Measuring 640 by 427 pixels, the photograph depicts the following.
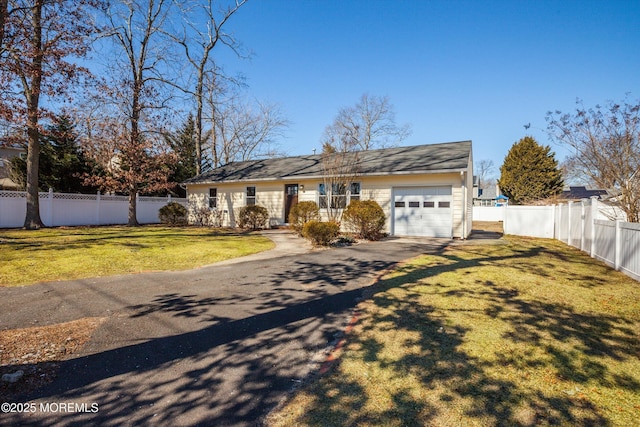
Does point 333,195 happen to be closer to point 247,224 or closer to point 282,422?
point 247,224

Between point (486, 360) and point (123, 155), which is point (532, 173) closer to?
point (486, 360)

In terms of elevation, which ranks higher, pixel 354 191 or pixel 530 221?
pixel 354 191

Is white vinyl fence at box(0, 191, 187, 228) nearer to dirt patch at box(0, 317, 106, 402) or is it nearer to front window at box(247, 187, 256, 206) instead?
front window at box(247, 187, 256, 206)

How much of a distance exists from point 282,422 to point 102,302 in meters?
4.09

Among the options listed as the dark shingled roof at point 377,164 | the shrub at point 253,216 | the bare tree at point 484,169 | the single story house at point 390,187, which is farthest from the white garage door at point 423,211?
the bare tree at point 484,169

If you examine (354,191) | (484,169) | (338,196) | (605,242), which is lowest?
(605,242)

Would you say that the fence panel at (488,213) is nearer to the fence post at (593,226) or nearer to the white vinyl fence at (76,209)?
the fence post at (593,226)

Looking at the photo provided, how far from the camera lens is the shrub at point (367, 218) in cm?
1197

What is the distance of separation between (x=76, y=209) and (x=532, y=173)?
35.6 metres

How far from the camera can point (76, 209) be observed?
17750mm

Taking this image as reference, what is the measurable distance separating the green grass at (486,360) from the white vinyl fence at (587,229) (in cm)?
97

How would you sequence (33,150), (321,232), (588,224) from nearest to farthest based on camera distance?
1. (588,224)
2. (321,232)
3. (33,150)

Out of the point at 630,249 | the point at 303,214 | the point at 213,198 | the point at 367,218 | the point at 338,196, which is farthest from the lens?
the point at 213,198

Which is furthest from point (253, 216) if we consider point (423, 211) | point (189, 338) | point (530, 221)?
point (530, 221)
